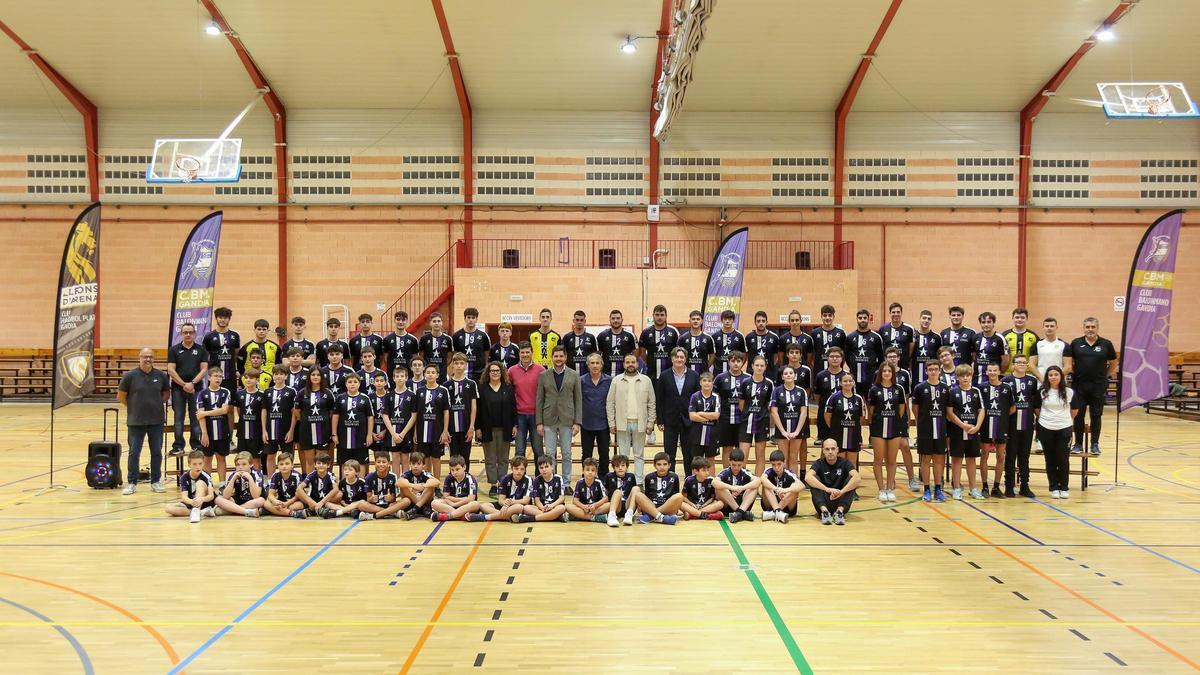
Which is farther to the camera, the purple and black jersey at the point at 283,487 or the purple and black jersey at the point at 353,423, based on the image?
the purple and black jersey at the point at 353,423

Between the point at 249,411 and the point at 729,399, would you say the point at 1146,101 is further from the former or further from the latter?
the point at 249,411

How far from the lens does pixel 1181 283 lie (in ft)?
81.4

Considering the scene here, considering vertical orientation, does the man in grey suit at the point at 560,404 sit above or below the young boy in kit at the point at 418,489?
above

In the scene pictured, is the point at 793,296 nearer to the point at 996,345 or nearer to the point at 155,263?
the point at 996,345

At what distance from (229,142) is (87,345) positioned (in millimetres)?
7255

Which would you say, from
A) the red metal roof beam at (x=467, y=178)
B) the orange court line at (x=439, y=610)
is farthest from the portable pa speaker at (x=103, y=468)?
the red metal roof beam at (x=467, y=178)

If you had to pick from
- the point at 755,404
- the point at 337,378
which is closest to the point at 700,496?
the point at 755,404

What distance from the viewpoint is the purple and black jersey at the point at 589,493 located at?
10.4 metres

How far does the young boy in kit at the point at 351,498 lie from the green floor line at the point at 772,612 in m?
4.42

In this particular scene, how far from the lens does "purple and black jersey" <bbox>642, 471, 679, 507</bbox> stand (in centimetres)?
1037

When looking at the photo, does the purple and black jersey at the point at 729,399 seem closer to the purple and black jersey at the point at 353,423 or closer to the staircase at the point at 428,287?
the purple and black jersey at the point at 353,423

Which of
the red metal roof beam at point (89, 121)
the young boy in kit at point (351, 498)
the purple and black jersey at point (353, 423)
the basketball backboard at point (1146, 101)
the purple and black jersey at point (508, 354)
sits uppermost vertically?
the red metal roof beam at point (89, 121)

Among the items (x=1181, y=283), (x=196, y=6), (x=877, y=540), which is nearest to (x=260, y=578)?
(x=877, y=540)

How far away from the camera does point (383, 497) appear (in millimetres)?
10539
